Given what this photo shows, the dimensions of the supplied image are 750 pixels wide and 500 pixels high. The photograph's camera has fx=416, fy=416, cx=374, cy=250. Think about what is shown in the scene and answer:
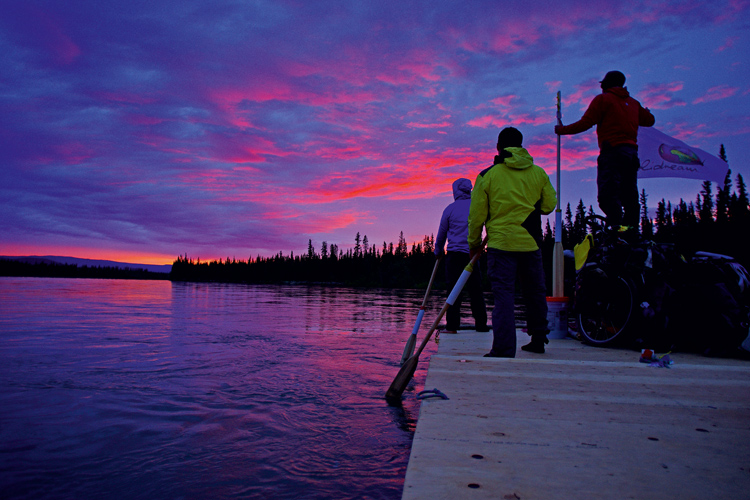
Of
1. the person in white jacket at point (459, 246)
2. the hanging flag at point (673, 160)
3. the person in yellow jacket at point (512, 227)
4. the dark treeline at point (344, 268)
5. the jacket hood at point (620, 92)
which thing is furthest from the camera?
the dark treeline at point (344, 268)

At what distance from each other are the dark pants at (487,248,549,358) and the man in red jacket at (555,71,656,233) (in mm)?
→ 1599

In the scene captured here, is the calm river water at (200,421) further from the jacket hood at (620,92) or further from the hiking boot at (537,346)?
the jacket hood at (620,92)

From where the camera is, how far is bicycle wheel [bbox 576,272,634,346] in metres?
4.39

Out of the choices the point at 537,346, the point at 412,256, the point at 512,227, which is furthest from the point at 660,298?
the point at 412,256

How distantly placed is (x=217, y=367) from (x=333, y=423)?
2.29 m

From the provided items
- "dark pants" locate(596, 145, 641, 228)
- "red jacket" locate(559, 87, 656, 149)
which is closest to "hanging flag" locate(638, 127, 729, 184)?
"dark pants" locate(596, 145, 641, 228)

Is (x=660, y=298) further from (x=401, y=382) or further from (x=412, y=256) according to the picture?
(x=412, y=256)

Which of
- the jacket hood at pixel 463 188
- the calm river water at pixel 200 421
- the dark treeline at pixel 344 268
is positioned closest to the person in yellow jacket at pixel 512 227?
the calm river water at pixel 200 421

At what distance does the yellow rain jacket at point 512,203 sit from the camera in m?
4.07

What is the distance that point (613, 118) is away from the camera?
16.8ft

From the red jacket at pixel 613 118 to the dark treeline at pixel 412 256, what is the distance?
1.31 metres

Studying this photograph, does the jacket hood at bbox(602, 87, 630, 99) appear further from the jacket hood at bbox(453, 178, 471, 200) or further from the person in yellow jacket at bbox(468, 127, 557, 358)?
the jacket hood at bbox(453, 178, 471, 200)

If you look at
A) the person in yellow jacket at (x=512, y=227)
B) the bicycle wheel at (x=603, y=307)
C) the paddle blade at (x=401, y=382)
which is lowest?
the paddle blade at (x=401, y=382)

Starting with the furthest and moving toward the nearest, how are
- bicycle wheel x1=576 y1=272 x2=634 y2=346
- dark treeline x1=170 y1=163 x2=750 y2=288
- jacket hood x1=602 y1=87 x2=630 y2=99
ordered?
dark treeline x1=170 y1=163 x2=750 y2=288
jacket hood x1=602 y1=87 x2=630 y2=99
bicycle wheel x1=576 y1=272 x2=634 y2=346
